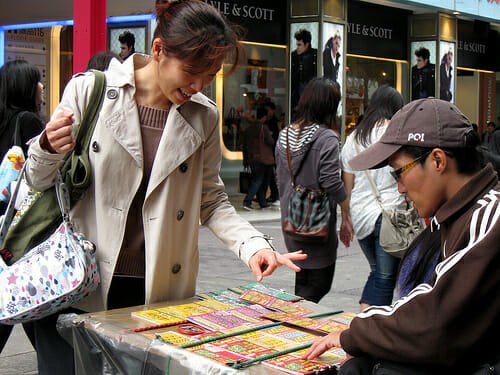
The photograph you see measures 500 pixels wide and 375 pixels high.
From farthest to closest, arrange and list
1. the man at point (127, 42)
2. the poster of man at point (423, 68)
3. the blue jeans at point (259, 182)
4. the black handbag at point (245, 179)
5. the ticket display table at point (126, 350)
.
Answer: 1. the poster of man at point (423, 68)
2. the black handbag at point (245, 179)
3. the blue jeans at point (259, 182)
4. the man at point (127, 42)
5. the ticket display table at point (126, 350)

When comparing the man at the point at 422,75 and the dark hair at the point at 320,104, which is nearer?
the dark hair at the point at 320,104

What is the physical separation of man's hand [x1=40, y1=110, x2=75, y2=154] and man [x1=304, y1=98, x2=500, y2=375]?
3.33ft

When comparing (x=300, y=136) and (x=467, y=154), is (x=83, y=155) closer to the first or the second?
(x=467, y=154)

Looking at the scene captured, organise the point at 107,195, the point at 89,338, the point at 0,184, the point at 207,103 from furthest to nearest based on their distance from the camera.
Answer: the point at 0,184
the point at 207,103
the point at 107,195
the point at 89,338

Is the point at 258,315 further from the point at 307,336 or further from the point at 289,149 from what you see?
the point at 289,149

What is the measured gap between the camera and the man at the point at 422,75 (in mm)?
19453

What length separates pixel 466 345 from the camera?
6.83 feet

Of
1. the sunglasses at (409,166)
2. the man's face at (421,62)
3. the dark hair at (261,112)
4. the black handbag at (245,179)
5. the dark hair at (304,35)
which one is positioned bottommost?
the black handbag at (245,179)

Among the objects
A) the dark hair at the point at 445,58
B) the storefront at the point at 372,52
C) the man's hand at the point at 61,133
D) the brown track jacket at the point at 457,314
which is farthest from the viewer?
A: the dark hair at the point at 445,58

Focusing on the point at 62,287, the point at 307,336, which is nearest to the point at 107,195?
the point at 62,287

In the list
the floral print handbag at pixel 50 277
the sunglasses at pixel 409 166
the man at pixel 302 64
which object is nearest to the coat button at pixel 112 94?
the floral print handbag at pixel 50 277

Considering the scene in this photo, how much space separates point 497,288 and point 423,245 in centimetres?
46

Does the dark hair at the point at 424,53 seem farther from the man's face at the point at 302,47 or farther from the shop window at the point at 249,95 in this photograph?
the man's face at the point at 302,47

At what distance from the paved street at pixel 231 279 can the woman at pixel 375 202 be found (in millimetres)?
1668
